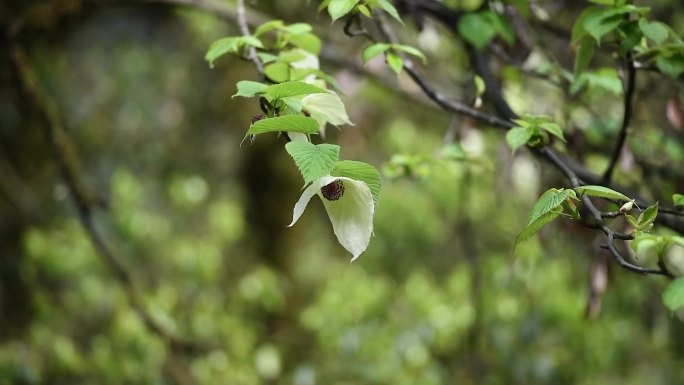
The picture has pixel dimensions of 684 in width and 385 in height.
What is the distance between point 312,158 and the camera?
0.56 m

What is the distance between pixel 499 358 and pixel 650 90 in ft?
4.13

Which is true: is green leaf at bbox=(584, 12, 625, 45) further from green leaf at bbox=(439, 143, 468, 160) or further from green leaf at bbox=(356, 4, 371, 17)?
green leaf at bbox=(439, 143, 468, 160)

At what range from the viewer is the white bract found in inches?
23.4

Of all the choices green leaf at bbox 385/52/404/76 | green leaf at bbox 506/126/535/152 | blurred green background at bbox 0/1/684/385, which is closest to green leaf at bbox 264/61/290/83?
green leaf at bbox 385/52/404/76

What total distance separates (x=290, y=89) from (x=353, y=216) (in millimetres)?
121

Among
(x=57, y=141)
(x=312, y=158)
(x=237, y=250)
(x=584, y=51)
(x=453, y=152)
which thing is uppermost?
(x=312, y=158)

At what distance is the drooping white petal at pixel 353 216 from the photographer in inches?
23.6

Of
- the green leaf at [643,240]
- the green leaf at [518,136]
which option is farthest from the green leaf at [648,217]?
the green leaf at [518,136]

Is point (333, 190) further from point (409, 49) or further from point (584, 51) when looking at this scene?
point (584, 51)

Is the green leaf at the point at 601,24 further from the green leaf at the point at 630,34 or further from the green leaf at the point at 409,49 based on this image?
the green leaf at the point at 409,49

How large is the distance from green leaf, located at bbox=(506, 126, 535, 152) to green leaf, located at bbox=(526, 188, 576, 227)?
0.15 m

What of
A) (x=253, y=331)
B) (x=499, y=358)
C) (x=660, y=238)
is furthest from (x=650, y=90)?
(x=253, y=331)

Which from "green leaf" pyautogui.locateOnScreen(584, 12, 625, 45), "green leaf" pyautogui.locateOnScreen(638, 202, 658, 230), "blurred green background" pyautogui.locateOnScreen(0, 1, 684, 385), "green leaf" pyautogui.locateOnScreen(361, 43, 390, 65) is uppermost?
"green leaf" pyautogui.locateOnScreen(584, 12, 625, 45)

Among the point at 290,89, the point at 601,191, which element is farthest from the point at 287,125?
the point at 601,191
